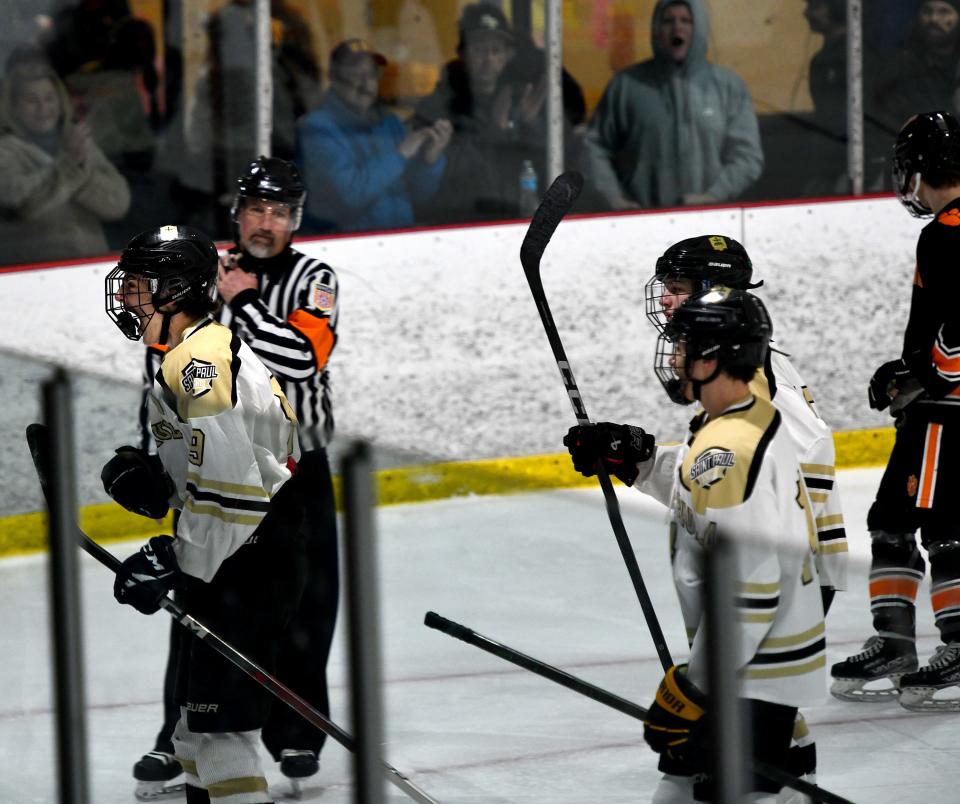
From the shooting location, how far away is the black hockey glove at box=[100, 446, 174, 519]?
6.77 feet

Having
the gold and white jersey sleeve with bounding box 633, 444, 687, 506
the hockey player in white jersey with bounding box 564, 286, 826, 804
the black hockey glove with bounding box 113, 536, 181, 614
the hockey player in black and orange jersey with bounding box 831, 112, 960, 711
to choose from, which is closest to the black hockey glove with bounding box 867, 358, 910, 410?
the hockey player in black and orange jersey with bounding box 831, 112, 960, 711

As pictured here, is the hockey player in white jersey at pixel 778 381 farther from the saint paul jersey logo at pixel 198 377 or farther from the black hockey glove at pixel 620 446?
the saint paul jersey logo at pixel 198 377

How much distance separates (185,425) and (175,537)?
0.15 metres

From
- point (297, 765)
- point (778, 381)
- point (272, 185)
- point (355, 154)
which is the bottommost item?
point (297, 765)

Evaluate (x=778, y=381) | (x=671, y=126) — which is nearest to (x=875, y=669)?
(x=778, y=381)

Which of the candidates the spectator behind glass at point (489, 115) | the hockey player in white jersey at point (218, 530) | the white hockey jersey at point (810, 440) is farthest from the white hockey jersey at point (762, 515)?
the spectator behind glass at point (489, 115)

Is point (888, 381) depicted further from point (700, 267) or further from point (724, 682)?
point (724, 682)

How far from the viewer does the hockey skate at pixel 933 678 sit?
9.73ft

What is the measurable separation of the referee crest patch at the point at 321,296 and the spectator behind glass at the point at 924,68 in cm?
277

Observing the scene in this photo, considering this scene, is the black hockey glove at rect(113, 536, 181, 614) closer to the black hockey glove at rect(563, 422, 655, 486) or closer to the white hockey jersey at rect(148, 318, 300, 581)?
the white hockey jersey at rect(148, 318, 300, 581)

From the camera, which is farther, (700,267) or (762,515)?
(700,267)

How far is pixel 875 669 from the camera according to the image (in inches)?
128

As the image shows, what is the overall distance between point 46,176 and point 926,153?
240 centimetres

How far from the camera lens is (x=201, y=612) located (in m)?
2.14
